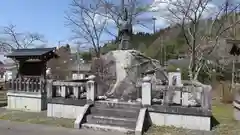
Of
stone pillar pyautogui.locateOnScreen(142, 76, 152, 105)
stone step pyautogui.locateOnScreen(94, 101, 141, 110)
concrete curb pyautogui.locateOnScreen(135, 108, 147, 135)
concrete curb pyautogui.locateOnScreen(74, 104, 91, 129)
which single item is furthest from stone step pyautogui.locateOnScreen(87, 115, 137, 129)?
stone pillar pyautogui.locateOnScreen(142, 76, 152, 105)

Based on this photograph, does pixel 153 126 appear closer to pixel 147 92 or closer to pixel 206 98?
pixel 147 92

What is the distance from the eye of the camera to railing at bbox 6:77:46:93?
17.5 metres

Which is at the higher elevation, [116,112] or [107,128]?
[116,112]

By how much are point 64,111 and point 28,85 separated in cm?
453

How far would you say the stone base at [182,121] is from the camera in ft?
38.1

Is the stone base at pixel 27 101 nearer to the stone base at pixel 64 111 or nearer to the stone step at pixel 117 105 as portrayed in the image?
the stone base at pixel 64 111

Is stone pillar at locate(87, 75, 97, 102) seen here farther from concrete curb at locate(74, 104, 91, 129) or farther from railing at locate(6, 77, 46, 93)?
railing at locate(6, 77, 46, 93)

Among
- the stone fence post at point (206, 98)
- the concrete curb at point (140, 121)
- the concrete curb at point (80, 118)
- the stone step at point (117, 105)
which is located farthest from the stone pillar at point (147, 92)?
the concrete curb at point (80, 118)

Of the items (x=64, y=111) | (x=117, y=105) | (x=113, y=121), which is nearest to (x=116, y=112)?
(x=117, y=105)

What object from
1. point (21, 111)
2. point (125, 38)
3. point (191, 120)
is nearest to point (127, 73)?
point (125, 38)

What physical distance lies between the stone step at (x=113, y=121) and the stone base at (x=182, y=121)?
3.28 feet

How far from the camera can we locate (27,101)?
17812 millimetres

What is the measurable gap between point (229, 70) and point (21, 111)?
23529mm

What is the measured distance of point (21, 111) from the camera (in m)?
17.1
